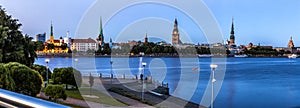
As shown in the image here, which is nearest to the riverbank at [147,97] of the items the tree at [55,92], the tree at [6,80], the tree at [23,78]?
the tree at [55,92]

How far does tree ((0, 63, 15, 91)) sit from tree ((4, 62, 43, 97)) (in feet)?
1.05

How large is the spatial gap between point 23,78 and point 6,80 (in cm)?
108

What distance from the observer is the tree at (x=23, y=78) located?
11047mm

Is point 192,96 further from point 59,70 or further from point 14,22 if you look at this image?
point 14,22

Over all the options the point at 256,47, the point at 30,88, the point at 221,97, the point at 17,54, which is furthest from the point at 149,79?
the point at 256,47

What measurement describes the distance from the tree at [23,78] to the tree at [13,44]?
5.88 meters

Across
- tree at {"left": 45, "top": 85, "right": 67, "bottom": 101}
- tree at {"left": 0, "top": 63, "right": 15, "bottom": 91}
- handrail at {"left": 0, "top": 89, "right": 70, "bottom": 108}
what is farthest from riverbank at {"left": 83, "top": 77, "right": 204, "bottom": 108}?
handrail at {"left": 0, "top": 89, "right": 70, "bottom": 108}

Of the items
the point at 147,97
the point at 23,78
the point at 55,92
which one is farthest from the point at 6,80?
the point at 147,97

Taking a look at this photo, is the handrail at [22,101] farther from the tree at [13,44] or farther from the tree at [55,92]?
the tree at [13,44]

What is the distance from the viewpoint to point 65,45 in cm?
10319

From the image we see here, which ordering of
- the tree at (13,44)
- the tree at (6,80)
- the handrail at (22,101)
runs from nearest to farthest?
the handrail at (22,101) → the tree at (6,80) → the tree at (13,44)

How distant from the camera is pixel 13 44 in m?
18.8

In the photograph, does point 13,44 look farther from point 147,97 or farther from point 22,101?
point 22,101

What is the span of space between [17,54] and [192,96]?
1212cm
